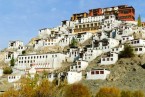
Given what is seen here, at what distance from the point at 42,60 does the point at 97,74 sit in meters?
18.2

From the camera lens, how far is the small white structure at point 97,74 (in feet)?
229

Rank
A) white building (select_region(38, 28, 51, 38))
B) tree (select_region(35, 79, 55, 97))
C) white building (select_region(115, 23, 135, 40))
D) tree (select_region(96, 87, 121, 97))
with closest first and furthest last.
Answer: tree (select_region(35, 79, 55, 97)), tree (select_region(96, 87, 121, 97)), white building (select_region(115, 23, 135, 40)), white building (select_region(38, 28, 51, 38))

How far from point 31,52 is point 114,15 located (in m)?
21.0

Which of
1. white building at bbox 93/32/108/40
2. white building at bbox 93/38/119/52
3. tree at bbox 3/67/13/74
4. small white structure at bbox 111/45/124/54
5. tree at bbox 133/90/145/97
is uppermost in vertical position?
white building at bbox 93/32/108/40

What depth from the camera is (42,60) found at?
281 ft

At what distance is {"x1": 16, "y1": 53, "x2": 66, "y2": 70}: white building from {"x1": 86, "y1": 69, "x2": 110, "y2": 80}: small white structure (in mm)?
13624

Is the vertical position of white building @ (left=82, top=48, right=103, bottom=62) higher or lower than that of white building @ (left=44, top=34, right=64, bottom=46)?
lower

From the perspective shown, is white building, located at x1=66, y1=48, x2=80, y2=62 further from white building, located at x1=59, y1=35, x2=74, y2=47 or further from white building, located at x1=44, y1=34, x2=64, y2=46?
white building, located at x1=44, y1=34, x2=64, y2=46

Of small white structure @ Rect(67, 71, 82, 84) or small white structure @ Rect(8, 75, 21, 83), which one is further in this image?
small white structure @ Rect(8, 75, 21, 83)

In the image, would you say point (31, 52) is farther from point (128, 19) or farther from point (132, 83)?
point (132, 83)

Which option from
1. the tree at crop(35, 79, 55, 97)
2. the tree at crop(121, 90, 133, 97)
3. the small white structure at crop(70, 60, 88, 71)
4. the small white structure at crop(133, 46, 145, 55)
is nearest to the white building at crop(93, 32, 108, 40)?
the small white structure at crop(70, 60, 88, 71)

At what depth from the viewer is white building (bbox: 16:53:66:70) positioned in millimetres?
83750

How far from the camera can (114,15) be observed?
317ft

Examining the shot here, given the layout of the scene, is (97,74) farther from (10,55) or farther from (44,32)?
(44,32)
